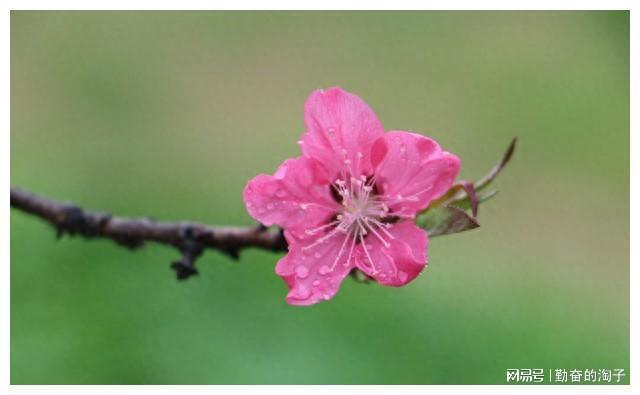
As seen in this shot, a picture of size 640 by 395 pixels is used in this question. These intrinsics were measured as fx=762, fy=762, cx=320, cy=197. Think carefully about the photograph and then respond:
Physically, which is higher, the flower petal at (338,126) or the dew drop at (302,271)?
the flower petal at (338,126)

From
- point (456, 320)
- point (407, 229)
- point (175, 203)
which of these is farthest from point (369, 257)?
point (175, 203)

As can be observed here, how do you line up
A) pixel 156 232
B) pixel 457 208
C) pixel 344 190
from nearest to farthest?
pixel 457 208, pixel 344 190, pixel 156 232

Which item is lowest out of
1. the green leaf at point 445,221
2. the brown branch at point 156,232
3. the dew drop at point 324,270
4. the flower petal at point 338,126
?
the dew drop at point 324,270

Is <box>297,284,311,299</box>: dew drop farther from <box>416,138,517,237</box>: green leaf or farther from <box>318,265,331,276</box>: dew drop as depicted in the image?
<box>416,138,517,237</box>: green leaf

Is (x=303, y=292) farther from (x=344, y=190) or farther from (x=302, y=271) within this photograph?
(x=344, y=190)

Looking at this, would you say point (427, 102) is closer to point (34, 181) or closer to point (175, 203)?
point (175, 203)

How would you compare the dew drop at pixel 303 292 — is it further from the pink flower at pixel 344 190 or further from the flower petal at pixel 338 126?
the flower petal at pixel 338 126

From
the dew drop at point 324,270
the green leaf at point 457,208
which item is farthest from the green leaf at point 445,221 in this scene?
the dew drop at point 324,270

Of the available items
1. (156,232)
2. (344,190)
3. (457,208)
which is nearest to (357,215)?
(344,190)
